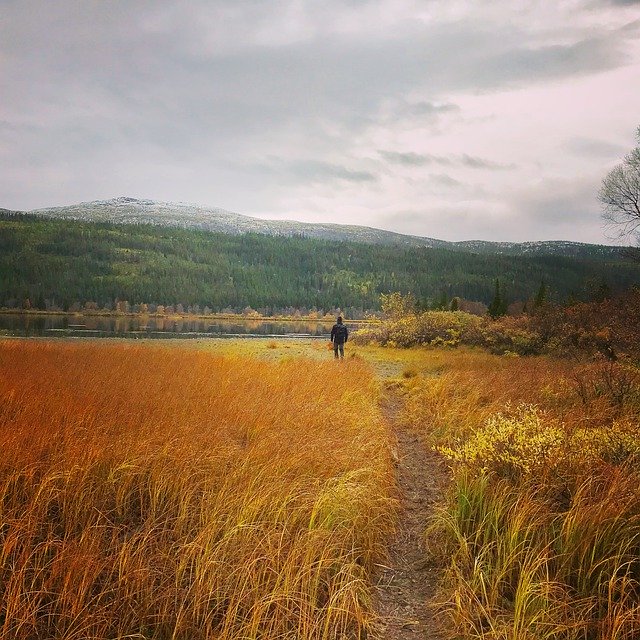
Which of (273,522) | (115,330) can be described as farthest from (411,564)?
(115,330)

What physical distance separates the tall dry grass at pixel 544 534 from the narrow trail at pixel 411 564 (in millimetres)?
198

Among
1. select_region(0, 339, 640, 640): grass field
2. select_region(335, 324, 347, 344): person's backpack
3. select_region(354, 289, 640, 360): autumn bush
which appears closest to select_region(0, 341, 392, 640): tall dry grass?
select_region(0, 339, 640, 640): grass field

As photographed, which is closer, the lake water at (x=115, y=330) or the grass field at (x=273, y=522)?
the grass field at (x=273, y=522)

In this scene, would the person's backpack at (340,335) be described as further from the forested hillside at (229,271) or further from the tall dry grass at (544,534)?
the forested hillside at (229,271)

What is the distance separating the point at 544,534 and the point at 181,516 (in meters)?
3.35

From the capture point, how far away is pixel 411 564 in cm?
461

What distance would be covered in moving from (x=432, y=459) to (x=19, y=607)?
20.8 feet

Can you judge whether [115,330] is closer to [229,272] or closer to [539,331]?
[539,331]

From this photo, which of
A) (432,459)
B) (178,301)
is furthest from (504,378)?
(178,301)

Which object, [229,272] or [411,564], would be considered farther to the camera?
[229,272]

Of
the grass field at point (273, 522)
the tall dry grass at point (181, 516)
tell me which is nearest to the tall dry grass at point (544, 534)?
the grass field at point (273, 522)

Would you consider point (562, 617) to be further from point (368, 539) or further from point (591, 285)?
point (591, 285)

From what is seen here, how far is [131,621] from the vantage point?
307cm

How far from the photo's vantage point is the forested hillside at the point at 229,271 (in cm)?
11500
